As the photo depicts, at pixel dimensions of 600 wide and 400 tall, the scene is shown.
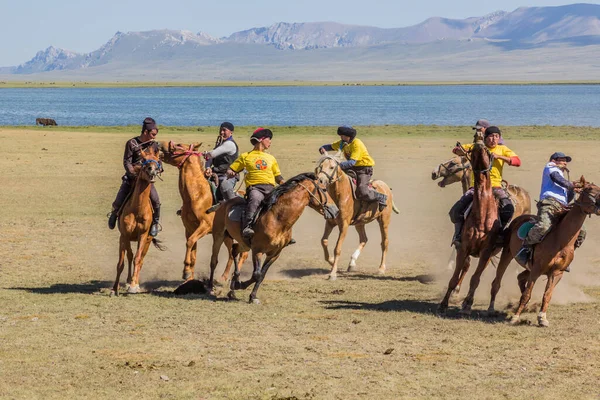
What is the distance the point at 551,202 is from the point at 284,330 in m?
3.92

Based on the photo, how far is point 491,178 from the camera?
14.6 meters

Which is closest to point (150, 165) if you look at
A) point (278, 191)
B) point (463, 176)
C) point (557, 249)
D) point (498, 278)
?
point (278, 191)

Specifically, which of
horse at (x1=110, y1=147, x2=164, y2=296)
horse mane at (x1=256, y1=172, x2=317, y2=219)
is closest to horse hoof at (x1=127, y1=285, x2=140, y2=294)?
horse at (x1=110, y1=147, x2=164, y2=296)

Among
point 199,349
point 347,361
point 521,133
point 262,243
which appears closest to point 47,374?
point 199,349

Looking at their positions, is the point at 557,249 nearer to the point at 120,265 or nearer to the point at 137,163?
the point at 137,163

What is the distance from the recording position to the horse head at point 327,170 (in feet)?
48.0

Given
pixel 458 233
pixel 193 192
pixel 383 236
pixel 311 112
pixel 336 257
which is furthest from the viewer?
pixel 311 112

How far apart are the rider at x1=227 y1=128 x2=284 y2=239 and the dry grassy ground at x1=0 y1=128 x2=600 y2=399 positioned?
142 centimetres

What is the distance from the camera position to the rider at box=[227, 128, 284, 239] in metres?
14.2

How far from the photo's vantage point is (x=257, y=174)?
574 inches

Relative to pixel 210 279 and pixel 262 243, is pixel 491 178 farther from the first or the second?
pixel 210 279

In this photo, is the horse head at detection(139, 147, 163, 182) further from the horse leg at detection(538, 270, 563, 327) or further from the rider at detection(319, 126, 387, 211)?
the horse leg at detection(538, 270, 563, 327)

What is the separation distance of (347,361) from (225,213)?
460 cm

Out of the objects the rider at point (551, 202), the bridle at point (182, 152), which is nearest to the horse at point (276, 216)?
the bridle at point (182, 152)
